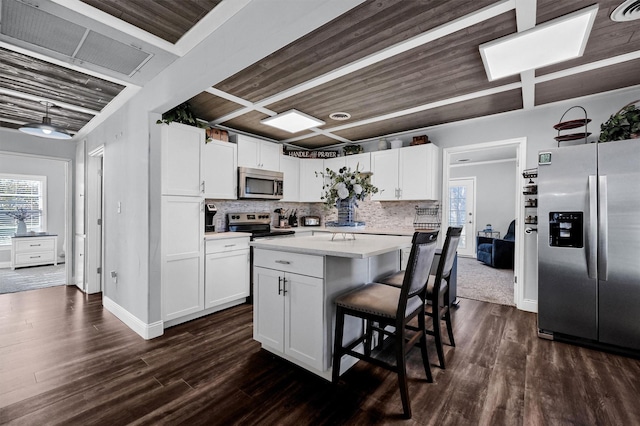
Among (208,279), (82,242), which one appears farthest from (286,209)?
(82,242)

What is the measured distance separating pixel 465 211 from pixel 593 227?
5376 millimetres

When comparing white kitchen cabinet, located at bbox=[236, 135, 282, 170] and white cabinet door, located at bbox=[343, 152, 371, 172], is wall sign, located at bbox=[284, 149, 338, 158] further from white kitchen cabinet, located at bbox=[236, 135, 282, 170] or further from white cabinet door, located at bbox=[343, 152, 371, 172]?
white kitchen cabinet, located at bbox=[236, 135, 282, 170]

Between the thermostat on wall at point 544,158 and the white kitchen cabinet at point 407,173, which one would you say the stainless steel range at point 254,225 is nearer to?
the white kitchen cabinet at point 407,173

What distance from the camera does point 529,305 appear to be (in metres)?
3.47

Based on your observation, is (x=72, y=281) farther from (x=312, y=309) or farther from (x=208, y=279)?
(x=312, y=309)

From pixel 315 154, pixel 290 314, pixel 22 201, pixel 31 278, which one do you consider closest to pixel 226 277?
pixel 290 314

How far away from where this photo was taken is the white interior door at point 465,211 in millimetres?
7414

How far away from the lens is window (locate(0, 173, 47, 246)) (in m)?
6.09

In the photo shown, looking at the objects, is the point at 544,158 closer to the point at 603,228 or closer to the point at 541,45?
the point at 603,228

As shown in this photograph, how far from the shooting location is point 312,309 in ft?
6.44

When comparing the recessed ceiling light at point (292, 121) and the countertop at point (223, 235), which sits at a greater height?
the recessed ceiling light at point (292, 121)

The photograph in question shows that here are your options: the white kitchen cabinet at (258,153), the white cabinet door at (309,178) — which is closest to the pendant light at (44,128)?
the white kitchen cabinet at (258,153)

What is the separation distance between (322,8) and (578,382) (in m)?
2.88

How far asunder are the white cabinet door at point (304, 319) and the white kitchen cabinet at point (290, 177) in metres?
2.88
